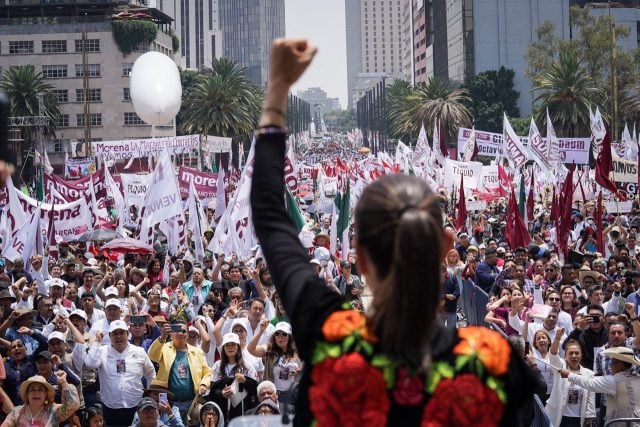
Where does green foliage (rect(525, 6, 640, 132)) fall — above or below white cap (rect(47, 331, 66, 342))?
above

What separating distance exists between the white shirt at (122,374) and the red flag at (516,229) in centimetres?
1035

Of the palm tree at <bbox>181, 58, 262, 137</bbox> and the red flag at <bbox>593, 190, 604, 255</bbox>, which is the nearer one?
the red flag at <bbox>593, 190, 604, 255</bbox>

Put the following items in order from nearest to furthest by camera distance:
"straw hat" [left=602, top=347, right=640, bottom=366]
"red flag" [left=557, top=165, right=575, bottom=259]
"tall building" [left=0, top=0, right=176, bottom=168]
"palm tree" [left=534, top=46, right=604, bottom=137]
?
"straw hat" [left=602, top=347, right=640, bottom=366]
"red flag" [left=557, top=165, right=575, bottom=259]
"palm tree" [left=534, top=46, right=604, bottom=137]
"tall building" [left=0, top=0, right=176, bottom=168]

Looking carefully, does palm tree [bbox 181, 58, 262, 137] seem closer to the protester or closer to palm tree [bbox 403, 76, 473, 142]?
palm tree [bbox 403, 76, 473, 142]

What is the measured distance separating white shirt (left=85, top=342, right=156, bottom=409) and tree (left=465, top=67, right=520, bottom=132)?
81.6 meters

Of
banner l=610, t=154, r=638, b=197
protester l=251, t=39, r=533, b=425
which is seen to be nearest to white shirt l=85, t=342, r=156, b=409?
protester l=251, t=39, r=533, b=425

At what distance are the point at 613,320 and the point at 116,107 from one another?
78.6 metres

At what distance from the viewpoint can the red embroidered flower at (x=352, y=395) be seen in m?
2.11

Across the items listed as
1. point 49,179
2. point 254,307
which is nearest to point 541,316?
point 254,307

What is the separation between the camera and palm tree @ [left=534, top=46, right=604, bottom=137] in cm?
6275

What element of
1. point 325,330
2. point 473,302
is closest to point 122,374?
point 473,302

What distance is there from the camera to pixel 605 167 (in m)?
21.9

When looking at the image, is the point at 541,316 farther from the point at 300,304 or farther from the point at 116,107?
the point at 116,107

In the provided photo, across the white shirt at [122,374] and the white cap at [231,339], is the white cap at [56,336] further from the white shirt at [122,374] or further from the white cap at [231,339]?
the white cap at [231,339]
